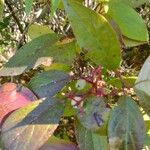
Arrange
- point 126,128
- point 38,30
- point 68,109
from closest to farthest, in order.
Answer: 1. point 126,128
2. point 68,109
3. point 38,30

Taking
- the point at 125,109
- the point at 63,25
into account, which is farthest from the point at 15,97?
the point at 63,25

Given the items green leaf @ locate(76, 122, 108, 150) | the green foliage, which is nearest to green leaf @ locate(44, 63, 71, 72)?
the green foliage

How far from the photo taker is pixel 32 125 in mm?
656

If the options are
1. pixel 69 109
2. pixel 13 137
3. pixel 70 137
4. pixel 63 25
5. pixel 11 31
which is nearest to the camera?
→ pixel 13 137

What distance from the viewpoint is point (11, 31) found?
5.27 feet

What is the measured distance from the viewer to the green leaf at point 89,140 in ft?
2.35

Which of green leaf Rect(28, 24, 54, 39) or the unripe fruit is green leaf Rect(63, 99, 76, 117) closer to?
the unripe fruit

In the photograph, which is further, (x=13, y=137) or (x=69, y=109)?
(x=69, y=109)

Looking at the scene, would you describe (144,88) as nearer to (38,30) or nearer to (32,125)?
(32,125)

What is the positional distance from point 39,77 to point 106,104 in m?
0.12

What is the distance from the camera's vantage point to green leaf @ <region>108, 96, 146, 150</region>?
0.64 meters

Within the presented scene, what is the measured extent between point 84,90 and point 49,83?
0.05m

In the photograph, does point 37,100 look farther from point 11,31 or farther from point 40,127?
point 11,31

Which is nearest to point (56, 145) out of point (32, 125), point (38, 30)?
point (32, 125)
